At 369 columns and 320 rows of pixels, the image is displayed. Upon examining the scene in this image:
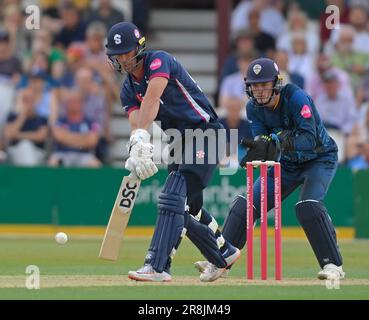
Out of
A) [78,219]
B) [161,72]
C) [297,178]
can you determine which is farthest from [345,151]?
[161,72]

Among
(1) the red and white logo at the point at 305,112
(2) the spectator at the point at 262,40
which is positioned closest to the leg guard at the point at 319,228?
(1) the red and white logo at the point at 305,112

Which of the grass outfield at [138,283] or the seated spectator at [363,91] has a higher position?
Answer: the seated spectator at [363,91]

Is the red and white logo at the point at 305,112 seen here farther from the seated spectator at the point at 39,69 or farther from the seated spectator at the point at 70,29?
the seated spectator at the point at 70,29

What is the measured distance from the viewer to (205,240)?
372 inches

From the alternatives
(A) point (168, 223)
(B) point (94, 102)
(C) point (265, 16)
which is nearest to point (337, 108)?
(C) point (265, 16)

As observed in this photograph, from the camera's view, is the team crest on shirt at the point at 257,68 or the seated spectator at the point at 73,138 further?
the seated spectator at the point at 73,138

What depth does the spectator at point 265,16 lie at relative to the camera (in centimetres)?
1845

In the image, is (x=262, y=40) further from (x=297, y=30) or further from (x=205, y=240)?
(x=205, y=240)

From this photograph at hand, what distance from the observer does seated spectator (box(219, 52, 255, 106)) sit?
679 inches

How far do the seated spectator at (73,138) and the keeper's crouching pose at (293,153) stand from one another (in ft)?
23.8

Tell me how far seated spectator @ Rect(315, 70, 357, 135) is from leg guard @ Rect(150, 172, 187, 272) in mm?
8180

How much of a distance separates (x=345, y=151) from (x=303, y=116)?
24.3 feet

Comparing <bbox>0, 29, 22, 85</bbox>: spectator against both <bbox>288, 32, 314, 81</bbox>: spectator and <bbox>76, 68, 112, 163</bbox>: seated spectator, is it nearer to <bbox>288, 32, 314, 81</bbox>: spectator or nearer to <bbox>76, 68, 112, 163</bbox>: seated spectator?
<bbox>76, 68, 112, 163</bbox>: seated spectator

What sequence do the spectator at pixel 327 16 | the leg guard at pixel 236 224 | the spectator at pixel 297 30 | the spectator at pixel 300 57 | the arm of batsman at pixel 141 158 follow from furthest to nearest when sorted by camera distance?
the spectator at pixel 327 16, the spectator at pixel 297 30, the spectator at pixel 300 57, the leg guard at pixel 236 224, the arm of batsman at pixel 141 158
